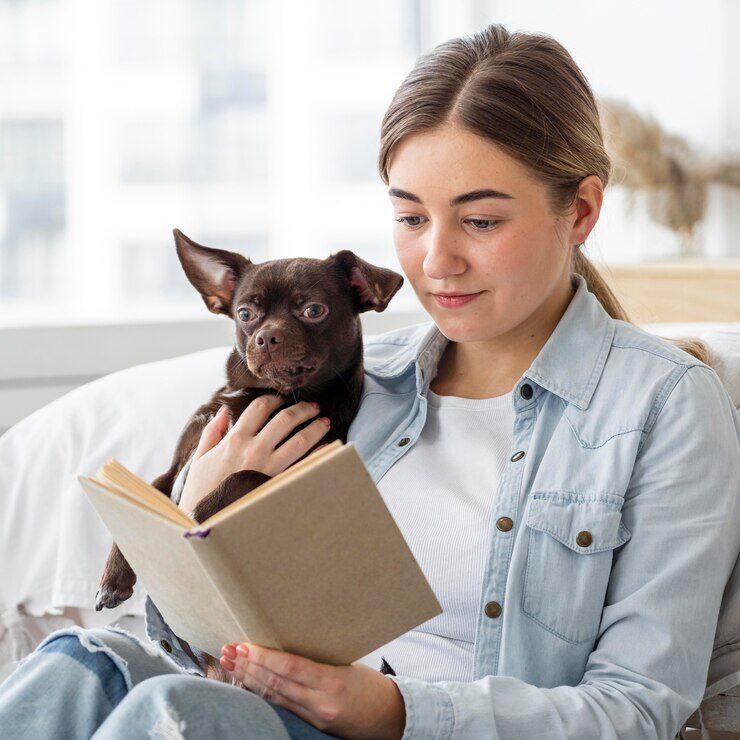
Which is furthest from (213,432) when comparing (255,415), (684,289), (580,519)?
(684,289)

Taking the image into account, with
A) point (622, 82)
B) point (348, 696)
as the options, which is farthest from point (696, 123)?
point (348, 696)

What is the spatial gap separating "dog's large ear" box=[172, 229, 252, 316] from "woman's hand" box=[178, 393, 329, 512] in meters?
0.17

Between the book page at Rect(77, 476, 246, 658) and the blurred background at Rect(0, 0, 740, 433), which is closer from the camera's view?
the book page at Rect(77, 476, 246, 658)

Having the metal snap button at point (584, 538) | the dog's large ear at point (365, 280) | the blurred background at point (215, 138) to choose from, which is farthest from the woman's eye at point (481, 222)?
the blurred background at point (215, 138)

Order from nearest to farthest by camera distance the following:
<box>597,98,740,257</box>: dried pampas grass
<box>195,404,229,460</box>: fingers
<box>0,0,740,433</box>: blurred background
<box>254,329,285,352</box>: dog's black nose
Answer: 1. <box>254,329,285,352</box>: dog's black nose
2. <box>195,404,229,460</box>: fingers
3. <box>0,0,740,433</box>: blurred background
4. <box>597,98,740,257</box>: dried pampas grass

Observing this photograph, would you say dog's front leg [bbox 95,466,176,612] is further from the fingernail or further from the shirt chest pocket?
the shirt chest pocket

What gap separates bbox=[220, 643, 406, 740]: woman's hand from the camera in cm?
105

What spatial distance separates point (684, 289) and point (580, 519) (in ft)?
6.16

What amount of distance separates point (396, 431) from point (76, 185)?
209 centimetres

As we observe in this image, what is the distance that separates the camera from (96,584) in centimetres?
185

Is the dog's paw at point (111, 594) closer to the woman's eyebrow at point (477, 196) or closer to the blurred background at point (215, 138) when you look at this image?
the woman's eyebrow at point (477, 196)

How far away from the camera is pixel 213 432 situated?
5.02 feet

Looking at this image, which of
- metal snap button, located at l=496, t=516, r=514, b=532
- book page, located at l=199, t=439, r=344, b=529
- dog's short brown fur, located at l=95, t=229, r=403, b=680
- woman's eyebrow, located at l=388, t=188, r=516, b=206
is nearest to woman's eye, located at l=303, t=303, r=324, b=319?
dog's short brown fur, located at l=95, t=229, r=403, b=680

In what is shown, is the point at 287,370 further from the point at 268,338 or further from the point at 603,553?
the point at 603,553
